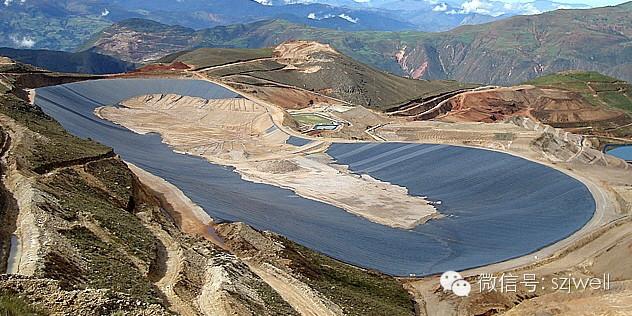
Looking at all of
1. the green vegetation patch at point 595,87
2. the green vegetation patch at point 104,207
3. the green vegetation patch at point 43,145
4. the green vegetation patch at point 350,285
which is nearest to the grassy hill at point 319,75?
the green vegetation patch at point 595,87

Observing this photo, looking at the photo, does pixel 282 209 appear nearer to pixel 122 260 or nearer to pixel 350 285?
pixel 350 285

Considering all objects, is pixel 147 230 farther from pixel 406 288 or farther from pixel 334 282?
pixel 406 288

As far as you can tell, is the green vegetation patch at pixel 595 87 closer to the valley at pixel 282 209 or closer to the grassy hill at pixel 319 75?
the grassy hill at pixel 319 75

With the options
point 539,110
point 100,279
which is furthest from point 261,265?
point 539,110

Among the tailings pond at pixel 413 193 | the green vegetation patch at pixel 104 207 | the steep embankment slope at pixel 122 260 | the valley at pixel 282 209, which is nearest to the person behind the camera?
the steep embankment slope at pixel 122 260

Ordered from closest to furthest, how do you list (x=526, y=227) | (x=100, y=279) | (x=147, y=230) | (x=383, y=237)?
(x=100, y=279)
(x=147, y=230)
(x=383, y=237)
(x=526, y=227)

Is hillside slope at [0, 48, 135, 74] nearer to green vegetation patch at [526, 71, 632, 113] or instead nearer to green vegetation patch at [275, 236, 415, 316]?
green vegetation patch at [526, 71, 632, 113]

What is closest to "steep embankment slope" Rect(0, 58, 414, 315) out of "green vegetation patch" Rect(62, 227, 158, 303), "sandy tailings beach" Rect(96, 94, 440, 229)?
"green vegetation patch" Rect(62, 227, 158, 303)

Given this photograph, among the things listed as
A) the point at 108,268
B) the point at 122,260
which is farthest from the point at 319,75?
the point at 108,268
